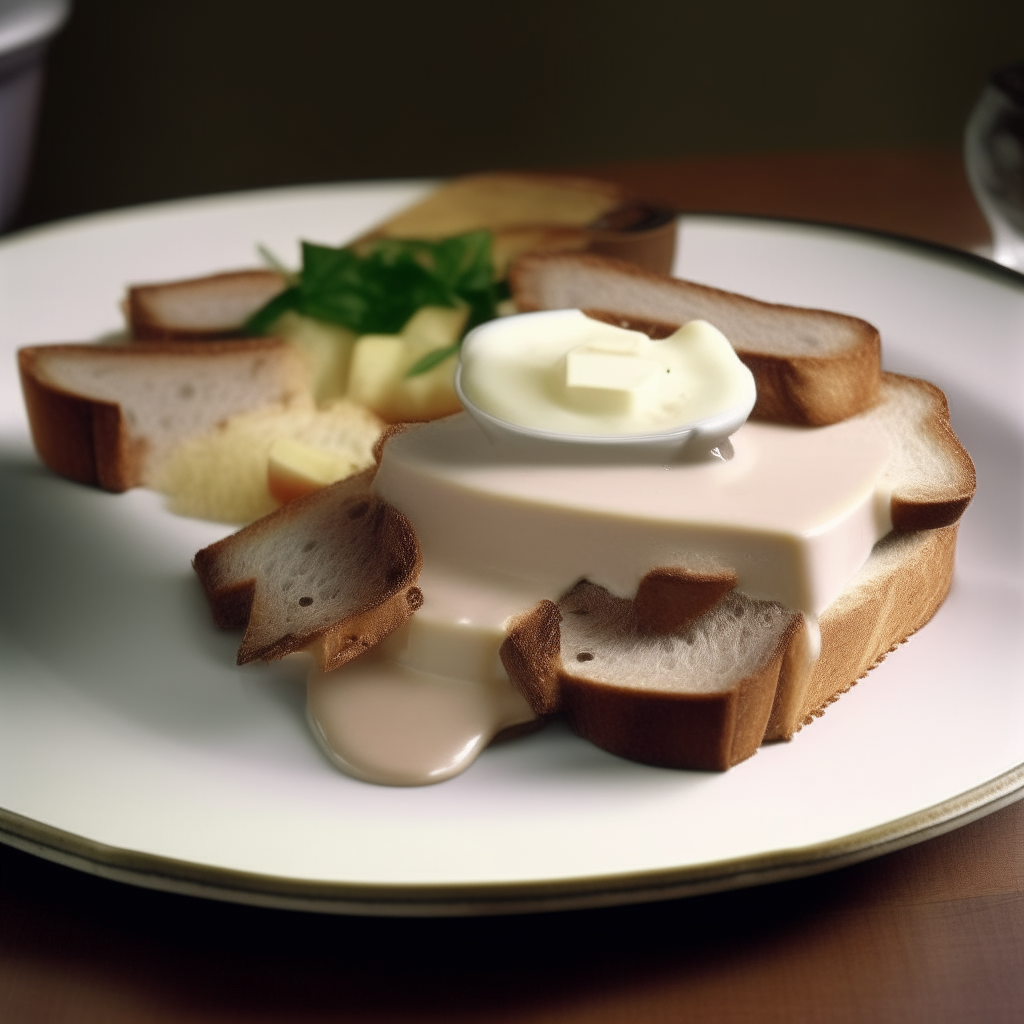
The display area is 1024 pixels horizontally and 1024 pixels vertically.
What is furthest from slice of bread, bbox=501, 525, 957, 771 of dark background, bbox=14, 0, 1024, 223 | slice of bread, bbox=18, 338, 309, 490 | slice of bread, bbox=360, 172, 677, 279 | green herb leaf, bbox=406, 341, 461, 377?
dark background, bbox=14, 0, 1024, 223

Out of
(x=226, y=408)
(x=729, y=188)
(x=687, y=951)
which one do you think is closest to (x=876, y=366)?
(x=687, y=951)

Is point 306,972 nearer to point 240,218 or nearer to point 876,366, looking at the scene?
point 876,366

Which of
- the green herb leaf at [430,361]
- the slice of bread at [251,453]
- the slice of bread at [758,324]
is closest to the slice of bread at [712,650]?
the slice of bread at [758,324]

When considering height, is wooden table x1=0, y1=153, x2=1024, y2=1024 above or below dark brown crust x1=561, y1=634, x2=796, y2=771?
below

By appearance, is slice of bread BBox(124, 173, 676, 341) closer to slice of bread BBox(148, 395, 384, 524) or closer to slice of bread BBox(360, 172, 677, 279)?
slice of bread BBox(360, 172, 677, 279)

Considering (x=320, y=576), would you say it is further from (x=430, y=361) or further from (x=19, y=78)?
(x=19, y=78)
